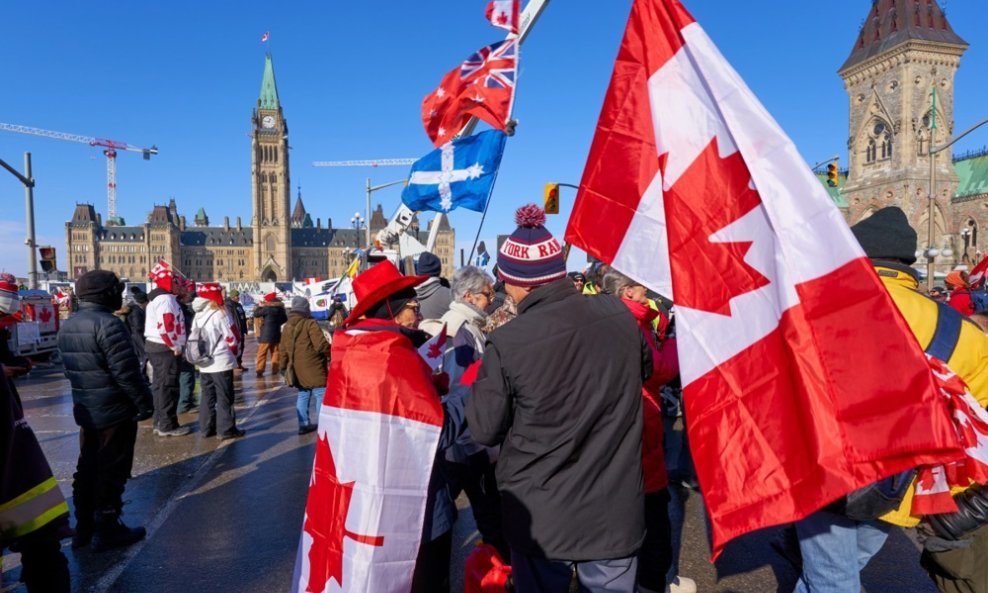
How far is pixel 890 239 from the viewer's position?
2.68 m

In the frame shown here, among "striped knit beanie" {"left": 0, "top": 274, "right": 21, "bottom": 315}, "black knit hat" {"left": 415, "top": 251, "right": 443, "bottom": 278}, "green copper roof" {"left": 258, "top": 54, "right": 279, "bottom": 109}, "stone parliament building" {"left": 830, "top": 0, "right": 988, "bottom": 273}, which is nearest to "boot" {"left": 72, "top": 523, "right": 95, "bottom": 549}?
"striped knit beanie" {"left": 0, "top": 274, "right": 21, "bottom": 315}

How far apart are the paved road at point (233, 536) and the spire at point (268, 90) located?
146 metres

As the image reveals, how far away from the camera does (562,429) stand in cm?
242

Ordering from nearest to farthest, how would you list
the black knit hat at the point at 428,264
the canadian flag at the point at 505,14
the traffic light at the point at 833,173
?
the black knit hat at the point at 428,264
the canadian flag at the point at 505,14
the traffic light at the point at 833,173

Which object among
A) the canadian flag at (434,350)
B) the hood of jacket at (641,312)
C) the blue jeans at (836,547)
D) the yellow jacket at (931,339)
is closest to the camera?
the yellow jacket at (931,339)

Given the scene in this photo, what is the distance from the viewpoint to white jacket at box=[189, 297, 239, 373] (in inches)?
303

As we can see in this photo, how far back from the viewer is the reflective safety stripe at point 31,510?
2832mm

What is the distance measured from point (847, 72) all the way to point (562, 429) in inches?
2399

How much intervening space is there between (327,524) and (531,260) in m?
1.52

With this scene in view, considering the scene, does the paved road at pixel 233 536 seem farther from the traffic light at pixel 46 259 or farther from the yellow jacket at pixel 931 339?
the traffic light at pixel 46 259

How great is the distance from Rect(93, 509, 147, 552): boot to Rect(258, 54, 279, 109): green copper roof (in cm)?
14914

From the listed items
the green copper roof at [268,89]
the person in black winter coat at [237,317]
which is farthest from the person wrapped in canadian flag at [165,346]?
the green copper roof at [268,89]

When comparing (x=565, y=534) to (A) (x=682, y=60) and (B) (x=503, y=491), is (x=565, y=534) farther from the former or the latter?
(A) (x=682, y=60)

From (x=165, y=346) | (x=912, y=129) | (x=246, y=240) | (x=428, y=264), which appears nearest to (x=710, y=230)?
(x=428, y=264)
